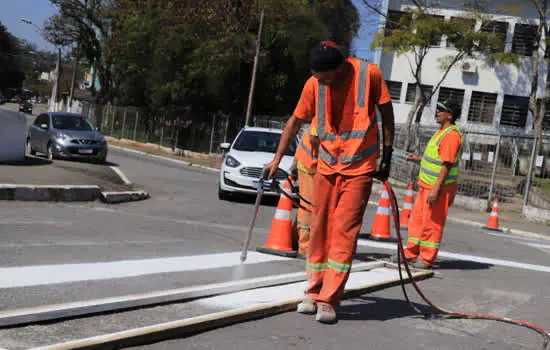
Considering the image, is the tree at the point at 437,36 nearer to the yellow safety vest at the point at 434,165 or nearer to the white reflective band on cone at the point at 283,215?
the yellow safety vest at the point at 434,165

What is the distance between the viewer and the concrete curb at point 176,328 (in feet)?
12.5

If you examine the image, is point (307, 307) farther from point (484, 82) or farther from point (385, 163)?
point (484, 82)

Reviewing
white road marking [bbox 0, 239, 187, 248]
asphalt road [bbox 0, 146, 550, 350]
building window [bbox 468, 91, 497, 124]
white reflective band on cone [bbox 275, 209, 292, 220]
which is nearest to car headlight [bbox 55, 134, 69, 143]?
asphalt road [bbox 0, 146, 550, 350]

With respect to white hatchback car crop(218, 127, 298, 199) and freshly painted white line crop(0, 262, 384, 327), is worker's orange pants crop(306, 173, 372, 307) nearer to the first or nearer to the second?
freshly painted white line crop(0, 262, 384, 327)

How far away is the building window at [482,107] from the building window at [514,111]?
556mm

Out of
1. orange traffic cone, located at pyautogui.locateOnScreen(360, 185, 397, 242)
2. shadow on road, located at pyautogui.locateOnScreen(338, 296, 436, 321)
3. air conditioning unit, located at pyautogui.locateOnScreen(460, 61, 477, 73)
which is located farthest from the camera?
air conditioning unit, located at pyautogui.locateOnScreen(460, 61, 477, 73)

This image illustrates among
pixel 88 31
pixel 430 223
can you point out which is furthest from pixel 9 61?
pixel 430 223

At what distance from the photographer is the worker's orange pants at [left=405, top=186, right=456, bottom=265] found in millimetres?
8320

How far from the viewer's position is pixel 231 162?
1527cm

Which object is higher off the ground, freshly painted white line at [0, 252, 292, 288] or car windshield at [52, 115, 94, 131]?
car windshield at [52, 115, 94, 131]

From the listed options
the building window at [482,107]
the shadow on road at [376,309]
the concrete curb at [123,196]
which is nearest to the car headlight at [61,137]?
the concrete curb at [123,196]

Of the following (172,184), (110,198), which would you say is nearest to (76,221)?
(110,198)

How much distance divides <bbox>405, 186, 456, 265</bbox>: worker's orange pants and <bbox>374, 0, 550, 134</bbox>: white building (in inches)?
1141

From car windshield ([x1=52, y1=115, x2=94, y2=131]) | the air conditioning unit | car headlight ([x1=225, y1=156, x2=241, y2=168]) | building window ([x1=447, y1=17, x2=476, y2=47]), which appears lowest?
car headlight ([x1=225, y1=156, x2=241, y2=168])
